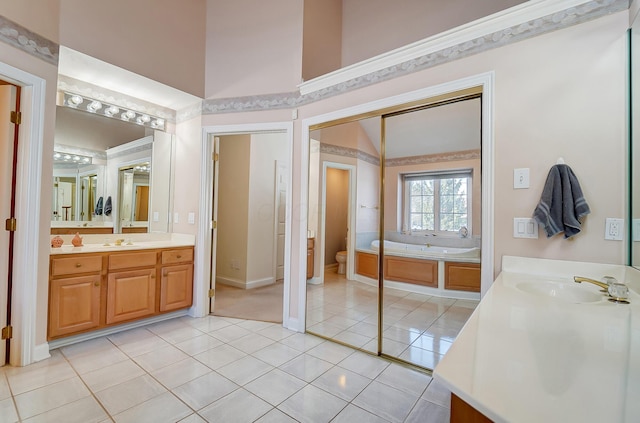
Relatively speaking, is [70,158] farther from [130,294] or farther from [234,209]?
[234,209]

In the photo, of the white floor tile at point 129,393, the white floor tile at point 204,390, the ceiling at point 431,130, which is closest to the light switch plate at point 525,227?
the ceiling at point 431,130

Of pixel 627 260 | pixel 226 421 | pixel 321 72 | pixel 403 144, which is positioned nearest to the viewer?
pixel 627 260

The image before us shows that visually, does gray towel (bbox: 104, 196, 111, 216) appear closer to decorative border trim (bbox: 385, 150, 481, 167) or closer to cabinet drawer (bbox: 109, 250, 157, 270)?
cabinet drawer (bbox: 109, 250, 157, 270)

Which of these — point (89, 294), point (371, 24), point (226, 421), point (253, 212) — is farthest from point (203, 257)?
point (371, 24)

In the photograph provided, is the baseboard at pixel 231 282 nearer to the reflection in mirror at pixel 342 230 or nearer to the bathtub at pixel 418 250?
the reflection in mirror at pixel 342 230

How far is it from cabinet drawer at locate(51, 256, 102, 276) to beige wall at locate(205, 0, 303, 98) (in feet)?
6.93

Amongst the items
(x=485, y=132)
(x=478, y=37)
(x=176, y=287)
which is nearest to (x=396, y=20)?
(x=478, y=37)

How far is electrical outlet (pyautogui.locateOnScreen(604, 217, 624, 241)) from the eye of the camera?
1.56 meters

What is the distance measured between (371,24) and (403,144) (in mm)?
1825

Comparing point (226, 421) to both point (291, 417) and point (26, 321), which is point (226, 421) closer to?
point (291, 417)

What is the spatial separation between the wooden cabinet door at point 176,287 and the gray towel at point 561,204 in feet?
11.0

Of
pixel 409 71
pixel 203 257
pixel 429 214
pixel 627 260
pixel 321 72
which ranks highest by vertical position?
pixel 321 72

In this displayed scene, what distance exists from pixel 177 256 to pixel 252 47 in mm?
2507

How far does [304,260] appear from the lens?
3016mm
